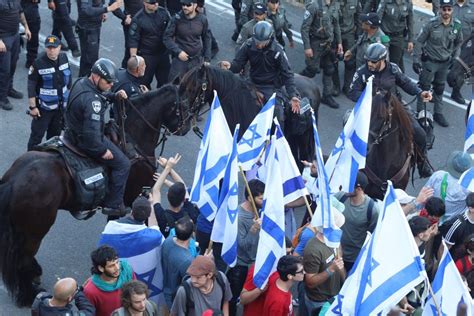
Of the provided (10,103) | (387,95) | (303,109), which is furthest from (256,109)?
(10,103)

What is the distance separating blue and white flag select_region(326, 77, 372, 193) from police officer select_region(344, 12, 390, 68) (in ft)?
15.7

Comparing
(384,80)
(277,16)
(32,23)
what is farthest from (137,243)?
(277,16)

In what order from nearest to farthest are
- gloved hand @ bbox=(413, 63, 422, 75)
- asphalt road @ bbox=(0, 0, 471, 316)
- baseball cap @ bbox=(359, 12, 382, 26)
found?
asphalt road @ bbox=(0, 0, 471, 316)
baseball cap @ bbox=(359, 12, 382, 26)
gloved hand @ bbox=(413, 63, 422, 75)

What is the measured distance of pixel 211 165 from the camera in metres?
10.5

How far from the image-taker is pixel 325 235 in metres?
Result: 9.52

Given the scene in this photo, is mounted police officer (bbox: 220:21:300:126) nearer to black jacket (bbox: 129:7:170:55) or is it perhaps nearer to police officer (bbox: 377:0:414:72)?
black jacket (bbox: 129:7:170:55)

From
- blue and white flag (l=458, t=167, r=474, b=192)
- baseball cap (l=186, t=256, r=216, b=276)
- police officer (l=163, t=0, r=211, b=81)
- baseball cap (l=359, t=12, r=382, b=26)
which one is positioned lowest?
police officer (l=163, t=0, r=211, b=81)

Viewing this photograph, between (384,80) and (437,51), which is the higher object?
(384,80)

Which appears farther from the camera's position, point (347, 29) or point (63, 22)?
point (347, 29)

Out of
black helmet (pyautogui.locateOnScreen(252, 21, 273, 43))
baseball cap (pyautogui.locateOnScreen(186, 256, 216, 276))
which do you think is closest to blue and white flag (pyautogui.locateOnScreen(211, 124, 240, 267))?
baseball cap (pyautogui.locateOnScreen(186, 256, 216, 276))

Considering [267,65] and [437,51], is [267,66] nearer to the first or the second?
[267,65]

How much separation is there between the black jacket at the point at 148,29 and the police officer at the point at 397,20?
12.4 feet

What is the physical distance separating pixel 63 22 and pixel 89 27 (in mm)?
778

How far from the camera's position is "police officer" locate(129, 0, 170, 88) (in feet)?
50.7
